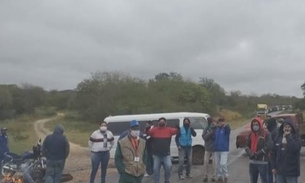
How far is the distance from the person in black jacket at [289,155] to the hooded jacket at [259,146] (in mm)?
1308

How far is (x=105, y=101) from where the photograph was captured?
5225cm

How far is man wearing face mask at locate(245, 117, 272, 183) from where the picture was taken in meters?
9.56

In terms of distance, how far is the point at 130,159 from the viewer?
24.6ft

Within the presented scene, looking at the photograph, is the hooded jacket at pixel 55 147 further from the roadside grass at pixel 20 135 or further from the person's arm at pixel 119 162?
the roadside grass at pixel 20 135

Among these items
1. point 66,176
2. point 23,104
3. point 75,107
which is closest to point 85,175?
point 66,176

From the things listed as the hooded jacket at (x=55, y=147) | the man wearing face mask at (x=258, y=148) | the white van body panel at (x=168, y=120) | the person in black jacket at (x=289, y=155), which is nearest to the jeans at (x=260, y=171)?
the man wearing face mask at (x=258, y=148)

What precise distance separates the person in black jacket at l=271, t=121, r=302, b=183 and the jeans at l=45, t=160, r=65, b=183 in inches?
217

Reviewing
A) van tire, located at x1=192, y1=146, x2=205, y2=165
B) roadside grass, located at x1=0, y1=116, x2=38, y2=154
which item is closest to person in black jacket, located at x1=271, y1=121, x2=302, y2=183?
van tire, located at x1=192, y1=146, x2=205, y2=165

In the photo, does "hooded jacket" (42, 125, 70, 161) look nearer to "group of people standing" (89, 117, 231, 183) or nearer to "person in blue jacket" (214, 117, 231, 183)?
"group of people standing" (89, 117, 231, 183)

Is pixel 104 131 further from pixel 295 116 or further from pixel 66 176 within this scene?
pixel 295 116

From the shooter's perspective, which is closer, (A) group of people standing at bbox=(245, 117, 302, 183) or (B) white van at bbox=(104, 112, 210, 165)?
(A) group of people standing at bbox=(245, 117, 302, 183)

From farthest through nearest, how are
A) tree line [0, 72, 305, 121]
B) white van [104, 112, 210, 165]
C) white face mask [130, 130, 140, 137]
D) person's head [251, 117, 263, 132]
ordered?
1. tree line [0, 72, 305, 121]
2. white van [104, 112, 210, 165]
3. person's head [251, 117, 263, 132]
4. white face mask [130, 130, 140, 137]

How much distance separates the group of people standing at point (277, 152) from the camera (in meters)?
7.96

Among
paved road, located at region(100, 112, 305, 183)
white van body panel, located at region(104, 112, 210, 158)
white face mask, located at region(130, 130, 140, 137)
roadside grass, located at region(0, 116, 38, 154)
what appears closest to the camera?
white face mask, located at region(130, 130, 140, 137)
